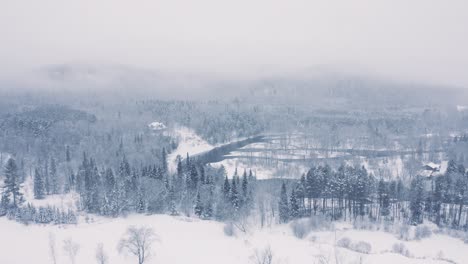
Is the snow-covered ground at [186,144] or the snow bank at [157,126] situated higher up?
the snow bank at [157,126]

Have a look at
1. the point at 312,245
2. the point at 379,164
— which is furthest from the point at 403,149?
the point at 312,245

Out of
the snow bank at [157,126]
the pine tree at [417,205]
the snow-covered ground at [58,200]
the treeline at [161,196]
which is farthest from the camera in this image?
the snow bank at [157,126]

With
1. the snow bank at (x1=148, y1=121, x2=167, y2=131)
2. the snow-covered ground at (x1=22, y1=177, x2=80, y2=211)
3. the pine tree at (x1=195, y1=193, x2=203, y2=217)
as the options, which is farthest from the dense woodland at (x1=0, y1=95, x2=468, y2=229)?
the snow bank at (x1=148, y1=121, x2=167, y2=131)

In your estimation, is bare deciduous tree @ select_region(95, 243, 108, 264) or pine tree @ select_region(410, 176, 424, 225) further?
pine tree @ select_region(410, 176, 424, 225)

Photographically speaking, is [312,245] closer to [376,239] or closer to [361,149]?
[376,239]

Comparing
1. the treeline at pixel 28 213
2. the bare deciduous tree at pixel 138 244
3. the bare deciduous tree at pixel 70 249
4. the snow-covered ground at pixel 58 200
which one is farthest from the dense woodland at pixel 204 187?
the bare deciduous tree at pixel 138 244

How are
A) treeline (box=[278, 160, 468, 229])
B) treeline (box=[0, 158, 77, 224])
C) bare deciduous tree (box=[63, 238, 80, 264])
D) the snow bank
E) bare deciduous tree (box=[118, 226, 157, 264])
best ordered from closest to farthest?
bare deciduous tree (box=[63, 238, 80, 264]) < bare deciduous tree (box=[118, 226, 157, 264]) < treeline (box=[0, 158, 77, 224]) < treeline (box=[278, 160, 468, 229]) < the snow bank

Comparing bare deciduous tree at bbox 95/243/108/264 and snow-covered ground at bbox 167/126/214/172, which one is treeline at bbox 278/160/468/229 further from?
snow-covered ground at bbox 167/126/214/172

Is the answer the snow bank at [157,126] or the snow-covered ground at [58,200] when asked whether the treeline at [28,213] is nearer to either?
the snow-covered ground at [58,200]
